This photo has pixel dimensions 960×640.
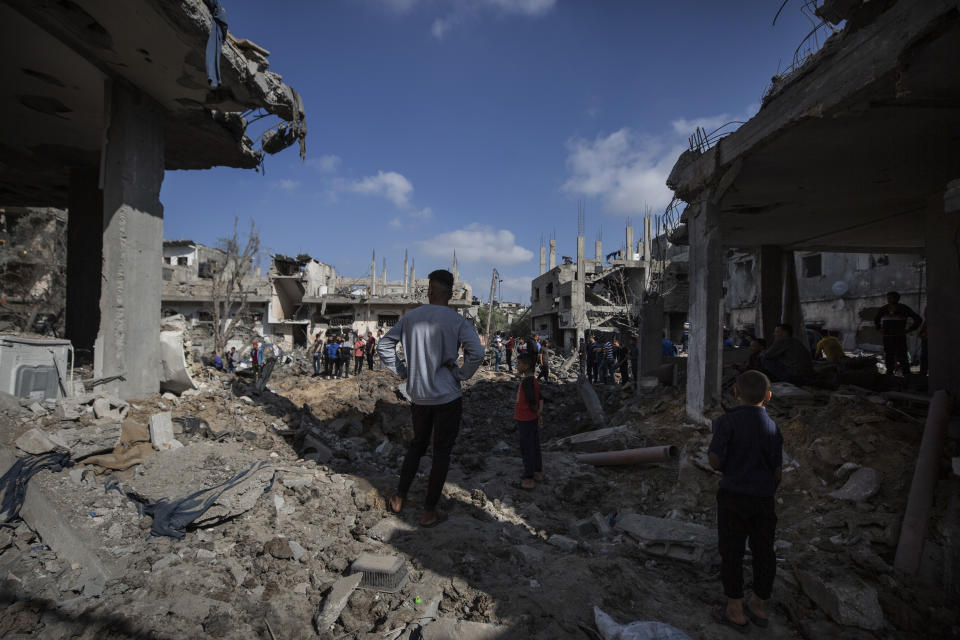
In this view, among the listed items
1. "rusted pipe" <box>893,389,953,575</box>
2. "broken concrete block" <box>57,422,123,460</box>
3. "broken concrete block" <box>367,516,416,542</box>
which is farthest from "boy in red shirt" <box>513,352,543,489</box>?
"broken concrete block" <box>57,422,123,460</box>

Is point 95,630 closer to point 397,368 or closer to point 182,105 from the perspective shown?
point 397,368

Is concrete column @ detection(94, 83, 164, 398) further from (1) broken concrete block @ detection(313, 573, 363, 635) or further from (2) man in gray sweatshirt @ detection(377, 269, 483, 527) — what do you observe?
(1) broken concrete block @ detection(313, 573, 363, 635)

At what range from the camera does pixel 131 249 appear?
209 inches

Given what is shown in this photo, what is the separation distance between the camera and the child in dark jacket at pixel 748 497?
2.50 meters

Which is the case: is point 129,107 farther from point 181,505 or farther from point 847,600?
point 847,600

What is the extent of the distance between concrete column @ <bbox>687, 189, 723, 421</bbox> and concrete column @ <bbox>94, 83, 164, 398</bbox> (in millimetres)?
7043

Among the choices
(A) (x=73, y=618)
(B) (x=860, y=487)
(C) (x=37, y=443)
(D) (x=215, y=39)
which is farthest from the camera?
(D) (x=215, y=39)

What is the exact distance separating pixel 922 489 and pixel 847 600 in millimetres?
1392

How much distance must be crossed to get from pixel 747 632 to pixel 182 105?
7835 mm

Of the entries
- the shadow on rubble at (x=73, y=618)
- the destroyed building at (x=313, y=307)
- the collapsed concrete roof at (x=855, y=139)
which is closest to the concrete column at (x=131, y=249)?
the shadow on rubble at (x=73, y=618)

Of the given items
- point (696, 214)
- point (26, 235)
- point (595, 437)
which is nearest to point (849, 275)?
point (696, 214)

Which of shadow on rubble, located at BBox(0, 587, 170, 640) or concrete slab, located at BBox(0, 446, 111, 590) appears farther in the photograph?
concrete slab, located at BBox(0, 446, 111, 590)

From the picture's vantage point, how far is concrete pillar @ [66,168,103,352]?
7246mm

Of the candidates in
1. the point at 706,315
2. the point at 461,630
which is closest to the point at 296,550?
the point at 461,630
